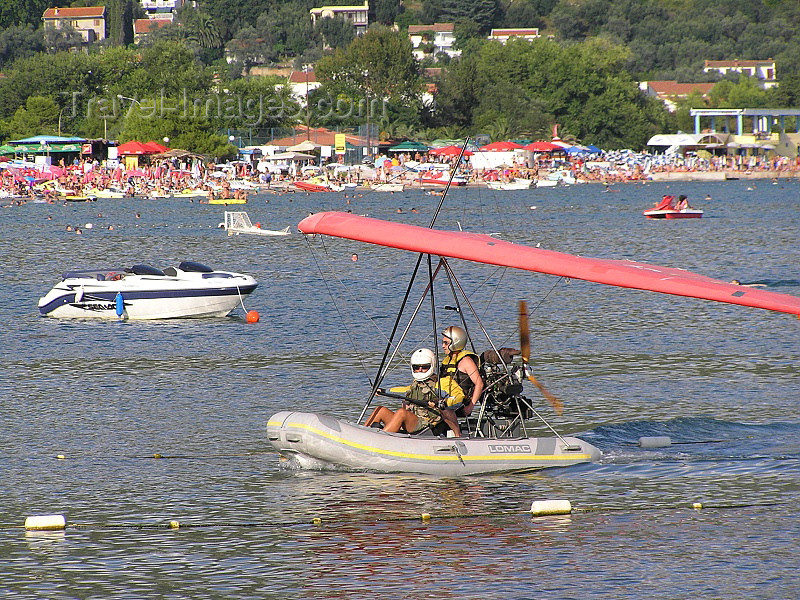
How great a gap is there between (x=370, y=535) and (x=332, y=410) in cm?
715

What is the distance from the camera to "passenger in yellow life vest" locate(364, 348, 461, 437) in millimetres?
16609

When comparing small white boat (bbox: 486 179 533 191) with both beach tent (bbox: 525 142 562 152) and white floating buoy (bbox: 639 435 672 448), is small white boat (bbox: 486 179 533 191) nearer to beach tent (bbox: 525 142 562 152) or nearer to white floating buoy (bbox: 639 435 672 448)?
beach tent (bbox: 525 142 562 152)

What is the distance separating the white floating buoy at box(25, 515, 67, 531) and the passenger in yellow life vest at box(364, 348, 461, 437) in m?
4.54

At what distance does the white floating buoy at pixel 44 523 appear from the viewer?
15.0 m

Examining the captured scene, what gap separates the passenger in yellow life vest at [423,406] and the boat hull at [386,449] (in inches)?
8.5

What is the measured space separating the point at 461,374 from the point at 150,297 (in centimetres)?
1803

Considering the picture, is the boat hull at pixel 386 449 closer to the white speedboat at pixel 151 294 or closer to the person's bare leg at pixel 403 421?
the person's bare leg at pixel 403 421

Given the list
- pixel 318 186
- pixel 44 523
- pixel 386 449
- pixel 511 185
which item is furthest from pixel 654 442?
pixel 511 185

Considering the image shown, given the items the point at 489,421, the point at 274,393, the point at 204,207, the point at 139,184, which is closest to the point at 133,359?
the point at 274,393

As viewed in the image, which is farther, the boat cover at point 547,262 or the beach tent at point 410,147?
the beach tent at point 410,147

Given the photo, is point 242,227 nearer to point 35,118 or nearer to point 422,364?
Answer: point 422,364

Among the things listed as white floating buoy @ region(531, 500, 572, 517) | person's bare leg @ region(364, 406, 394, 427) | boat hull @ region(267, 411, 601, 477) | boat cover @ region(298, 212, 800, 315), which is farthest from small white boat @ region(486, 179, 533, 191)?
white floating buoy @ region(531, 500, 572, 517)

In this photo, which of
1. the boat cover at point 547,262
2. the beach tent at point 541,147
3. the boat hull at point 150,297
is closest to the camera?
the boat cover at point 547,262

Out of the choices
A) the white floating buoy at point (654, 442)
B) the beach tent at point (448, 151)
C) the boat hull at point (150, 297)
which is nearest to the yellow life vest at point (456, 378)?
the white floating buoy at point (654, 442)
